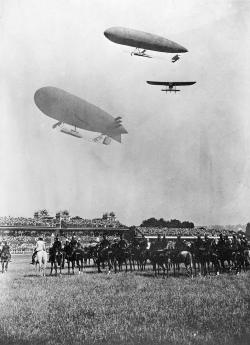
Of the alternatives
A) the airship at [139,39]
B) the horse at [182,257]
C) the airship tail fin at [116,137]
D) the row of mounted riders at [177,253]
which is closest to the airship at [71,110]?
the airship tail fin at [116,137]

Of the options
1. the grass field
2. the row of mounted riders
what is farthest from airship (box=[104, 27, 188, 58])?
the grass field

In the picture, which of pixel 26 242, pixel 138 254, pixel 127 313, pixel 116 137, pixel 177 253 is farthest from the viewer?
pixel 26 242

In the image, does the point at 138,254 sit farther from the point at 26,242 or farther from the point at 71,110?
the point at 26,242

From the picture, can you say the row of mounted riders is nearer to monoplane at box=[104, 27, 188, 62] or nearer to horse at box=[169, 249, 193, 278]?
horse at box=[169, 249, 193, 278]

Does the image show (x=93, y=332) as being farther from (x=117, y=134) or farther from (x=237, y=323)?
(x=117, y=134)

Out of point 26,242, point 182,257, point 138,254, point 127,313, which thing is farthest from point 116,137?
point 127,313

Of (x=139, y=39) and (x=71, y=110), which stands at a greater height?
(x=139, y=39)
